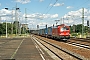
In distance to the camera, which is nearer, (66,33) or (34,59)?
(34,59)

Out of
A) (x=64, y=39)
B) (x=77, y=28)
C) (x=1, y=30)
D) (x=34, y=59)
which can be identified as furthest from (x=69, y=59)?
(x=77, y=28)

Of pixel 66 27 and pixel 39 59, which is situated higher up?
pixel 66 27

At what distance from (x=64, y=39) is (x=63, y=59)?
3162 cm

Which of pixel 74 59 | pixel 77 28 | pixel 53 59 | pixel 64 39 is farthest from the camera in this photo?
pixel 77 28

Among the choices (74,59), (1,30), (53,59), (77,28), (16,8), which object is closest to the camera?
(74,59)

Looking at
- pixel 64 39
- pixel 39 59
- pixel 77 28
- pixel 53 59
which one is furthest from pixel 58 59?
pixel 77 28

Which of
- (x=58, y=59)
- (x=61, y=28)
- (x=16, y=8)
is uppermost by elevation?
(x=16, y=8)

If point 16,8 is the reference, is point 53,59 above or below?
below

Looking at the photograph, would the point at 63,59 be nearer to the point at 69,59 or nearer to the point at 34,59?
the point at 69,59

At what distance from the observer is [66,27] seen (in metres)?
50.2

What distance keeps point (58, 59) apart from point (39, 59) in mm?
1494

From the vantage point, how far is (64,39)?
48719 mm

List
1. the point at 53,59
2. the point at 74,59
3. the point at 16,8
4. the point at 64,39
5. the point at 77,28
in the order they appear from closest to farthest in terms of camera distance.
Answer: the point at 74,59 → the point at 53,59 → the point at 64,39 → the point at 16,8 → the point at 77,28

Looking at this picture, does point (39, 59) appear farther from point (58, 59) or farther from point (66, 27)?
point (66, 27)
